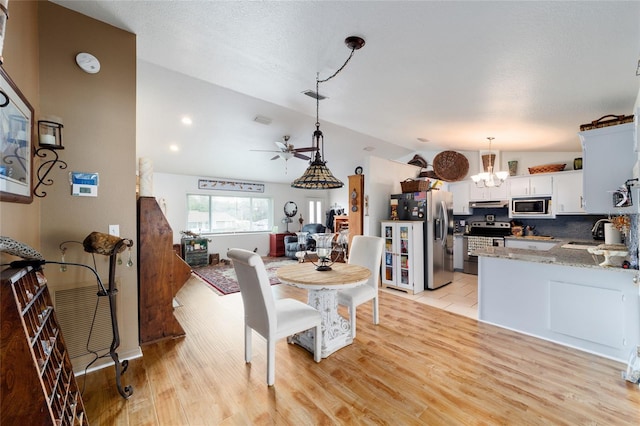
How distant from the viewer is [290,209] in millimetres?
8805

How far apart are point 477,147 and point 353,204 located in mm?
2547

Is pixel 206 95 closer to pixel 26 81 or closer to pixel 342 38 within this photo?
pixel 26 81

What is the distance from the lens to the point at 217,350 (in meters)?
2.51

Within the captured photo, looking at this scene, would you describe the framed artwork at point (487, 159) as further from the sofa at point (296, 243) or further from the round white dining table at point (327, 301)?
the sofa at point (296, 243)

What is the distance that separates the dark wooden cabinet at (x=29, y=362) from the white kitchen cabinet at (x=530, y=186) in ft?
20.6

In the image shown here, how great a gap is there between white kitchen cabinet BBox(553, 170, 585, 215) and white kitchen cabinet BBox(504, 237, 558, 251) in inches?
23.6

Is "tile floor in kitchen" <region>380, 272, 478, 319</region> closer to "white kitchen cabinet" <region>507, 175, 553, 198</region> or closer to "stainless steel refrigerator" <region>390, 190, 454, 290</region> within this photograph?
"stainless steel refrigerator" <region>390, 190, 454, 290</region>

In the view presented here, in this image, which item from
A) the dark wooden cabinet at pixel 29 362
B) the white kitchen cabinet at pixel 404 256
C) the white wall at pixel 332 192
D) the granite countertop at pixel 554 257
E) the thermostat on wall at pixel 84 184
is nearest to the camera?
the dark wooden cabinet at pixel 29 362

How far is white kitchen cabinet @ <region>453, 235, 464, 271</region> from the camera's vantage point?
5.65 m

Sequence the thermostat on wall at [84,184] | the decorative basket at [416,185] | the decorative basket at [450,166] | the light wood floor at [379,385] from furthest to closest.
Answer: the decorative basket at [450,166]
the decorative basket at [416,185]
the thermostat on wall at [84,184]
the light wood floor at [379,385]

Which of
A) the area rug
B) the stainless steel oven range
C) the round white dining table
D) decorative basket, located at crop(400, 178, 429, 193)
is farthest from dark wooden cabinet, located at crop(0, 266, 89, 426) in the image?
the stainless steel oven range

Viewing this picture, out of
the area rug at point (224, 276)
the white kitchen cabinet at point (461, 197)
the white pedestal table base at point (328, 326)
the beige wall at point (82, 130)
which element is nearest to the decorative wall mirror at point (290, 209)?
the area rug at point (224, 276)

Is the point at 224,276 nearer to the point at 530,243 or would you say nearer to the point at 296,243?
the point at 296,243

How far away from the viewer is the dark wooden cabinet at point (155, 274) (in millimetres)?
2562
